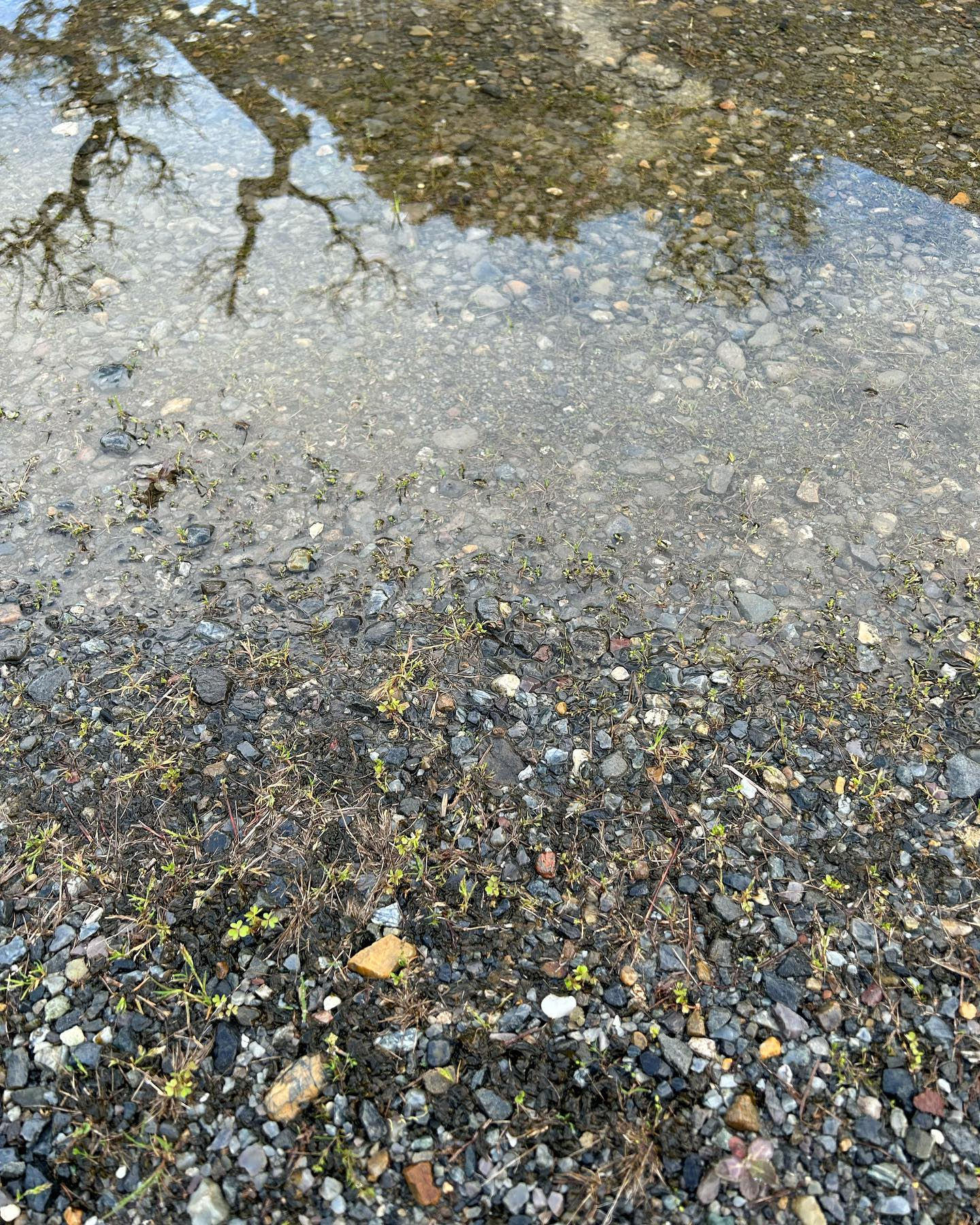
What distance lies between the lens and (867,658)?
326 cm

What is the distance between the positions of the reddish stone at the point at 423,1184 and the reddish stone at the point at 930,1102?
1.20 meters

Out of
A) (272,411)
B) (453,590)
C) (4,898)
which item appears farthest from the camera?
(272,411)

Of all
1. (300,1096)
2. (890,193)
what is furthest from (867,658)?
(890,193)

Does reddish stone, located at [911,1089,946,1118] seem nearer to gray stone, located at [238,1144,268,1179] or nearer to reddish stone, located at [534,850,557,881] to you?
reddish stone, located at [534,850,557,881]

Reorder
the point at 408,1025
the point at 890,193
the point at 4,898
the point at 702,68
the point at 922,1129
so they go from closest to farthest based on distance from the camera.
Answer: the point at 922,1129, the point at 408,1025, the point at 4,898, the point at 890,193, the point at 702,68

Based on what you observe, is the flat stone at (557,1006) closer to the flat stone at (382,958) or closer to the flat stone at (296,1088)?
the flat stone at (382,958)

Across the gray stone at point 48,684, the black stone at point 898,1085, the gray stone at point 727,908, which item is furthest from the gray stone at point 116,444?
the black stone at point 898,1085

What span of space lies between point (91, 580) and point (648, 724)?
7.04 ft

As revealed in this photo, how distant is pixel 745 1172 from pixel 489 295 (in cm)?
383

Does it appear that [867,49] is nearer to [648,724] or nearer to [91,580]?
[648,724]

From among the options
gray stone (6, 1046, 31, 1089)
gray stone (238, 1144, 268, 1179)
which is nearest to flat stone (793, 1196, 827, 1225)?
gray stone (238, 1144, 268, 1179)

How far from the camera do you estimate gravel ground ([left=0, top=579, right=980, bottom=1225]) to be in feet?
7.45

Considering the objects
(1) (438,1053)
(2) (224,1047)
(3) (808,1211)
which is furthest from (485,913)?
(3) (808,1211)

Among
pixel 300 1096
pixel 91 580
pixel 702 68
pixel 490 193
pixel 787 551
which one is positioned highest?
pixel 702 68
